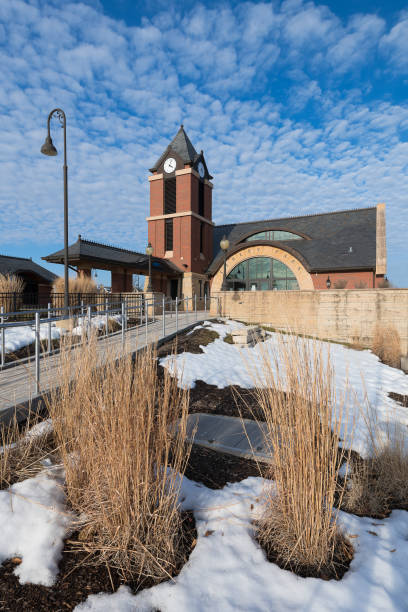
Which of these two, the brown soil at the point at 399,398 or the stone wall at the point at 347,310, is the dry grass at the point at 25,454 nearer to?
the brown soil at the point at 399,398

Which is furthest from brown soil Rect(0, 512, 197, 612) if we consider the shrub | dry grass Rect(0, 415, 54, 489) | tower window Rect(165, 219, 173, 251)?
tower window Rect(165, 219, 173, 251)

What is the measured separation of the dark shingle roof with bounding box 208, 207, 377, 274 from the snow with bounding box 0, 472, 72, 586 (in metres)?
20.6

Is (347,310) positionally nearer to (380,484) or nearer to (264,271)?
(264,271)

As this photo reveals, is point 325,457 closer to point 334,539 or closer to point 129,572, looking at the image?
point 334,539

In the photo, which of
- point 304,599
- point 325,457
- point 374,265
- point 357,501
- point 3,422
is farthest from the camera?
point 374,265

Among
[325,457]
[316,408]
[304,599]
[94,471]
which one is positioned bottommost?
[304,599]

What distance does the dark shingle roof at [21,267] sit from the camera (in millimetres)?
20422

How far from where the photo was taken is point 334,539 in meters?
1.99

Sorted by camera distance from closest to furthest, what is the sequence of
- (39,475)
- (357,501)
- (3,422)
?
(39,475) → (357,501) → (3,422)

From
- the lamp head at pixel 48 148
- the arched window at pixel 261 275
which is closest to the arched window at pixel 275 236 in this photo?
the arched window at pixel 261 275

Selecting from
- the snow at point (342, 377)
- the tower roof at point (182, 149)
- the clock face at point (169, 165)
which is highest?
the tower roof at point (182, 149)

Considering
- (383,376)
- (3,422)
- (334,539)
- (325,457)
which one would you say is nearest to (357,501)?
(334,539)

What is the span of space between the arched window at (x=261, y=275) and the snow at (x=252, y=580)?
2010 centimetres

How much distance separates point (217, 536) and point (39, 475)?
138 cm
